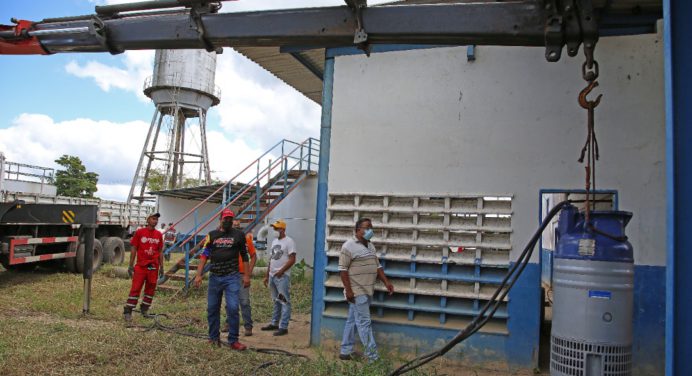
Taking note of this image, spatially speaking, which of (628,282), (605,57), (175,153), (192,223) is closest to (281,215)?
(192,223)

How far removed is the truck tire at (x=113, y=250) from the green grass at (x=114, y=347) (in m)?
5.57

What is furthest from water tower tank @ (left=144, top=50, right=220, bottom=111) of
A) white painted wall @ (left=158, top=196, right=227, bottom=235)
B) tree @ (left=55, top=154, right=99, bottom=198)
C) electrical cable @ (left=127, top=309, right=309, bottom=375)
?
electrical cable @ (left=127, top=309, right=309, bottom=375)

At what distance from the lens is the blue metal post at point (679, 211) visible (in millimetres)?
2867

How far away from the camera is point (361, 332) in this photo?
6.47 meters

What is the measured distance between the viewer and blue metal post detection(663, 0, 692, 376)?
2867 mm

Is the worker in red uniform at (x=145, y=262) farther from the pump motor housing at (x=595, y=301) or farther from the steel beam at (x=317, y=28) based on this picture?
the pump motor housing at (x=595, y=301)

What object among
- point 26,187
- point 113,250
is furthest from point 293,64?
point 26,187

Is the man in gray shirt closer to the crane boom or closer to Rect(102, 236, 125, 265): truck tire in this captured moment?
the crane boom

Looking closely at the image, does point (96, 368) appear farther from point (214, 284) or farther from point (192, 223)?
point (192, 223)

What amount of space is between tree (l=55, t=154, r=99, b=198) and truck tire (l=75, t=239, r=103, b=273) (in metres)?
25.7

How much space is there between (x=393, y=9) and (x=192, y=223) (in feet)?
69.1

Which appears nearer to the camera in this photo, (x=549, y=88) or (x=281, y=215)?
(x=549, y=88)

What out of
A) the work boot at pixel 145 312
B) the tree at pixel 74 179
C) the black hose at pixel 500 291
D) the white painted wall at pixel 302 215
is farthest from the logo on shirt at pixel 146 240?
the tree at pixel 74 179

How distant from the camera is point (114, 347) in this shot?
19.8ft
